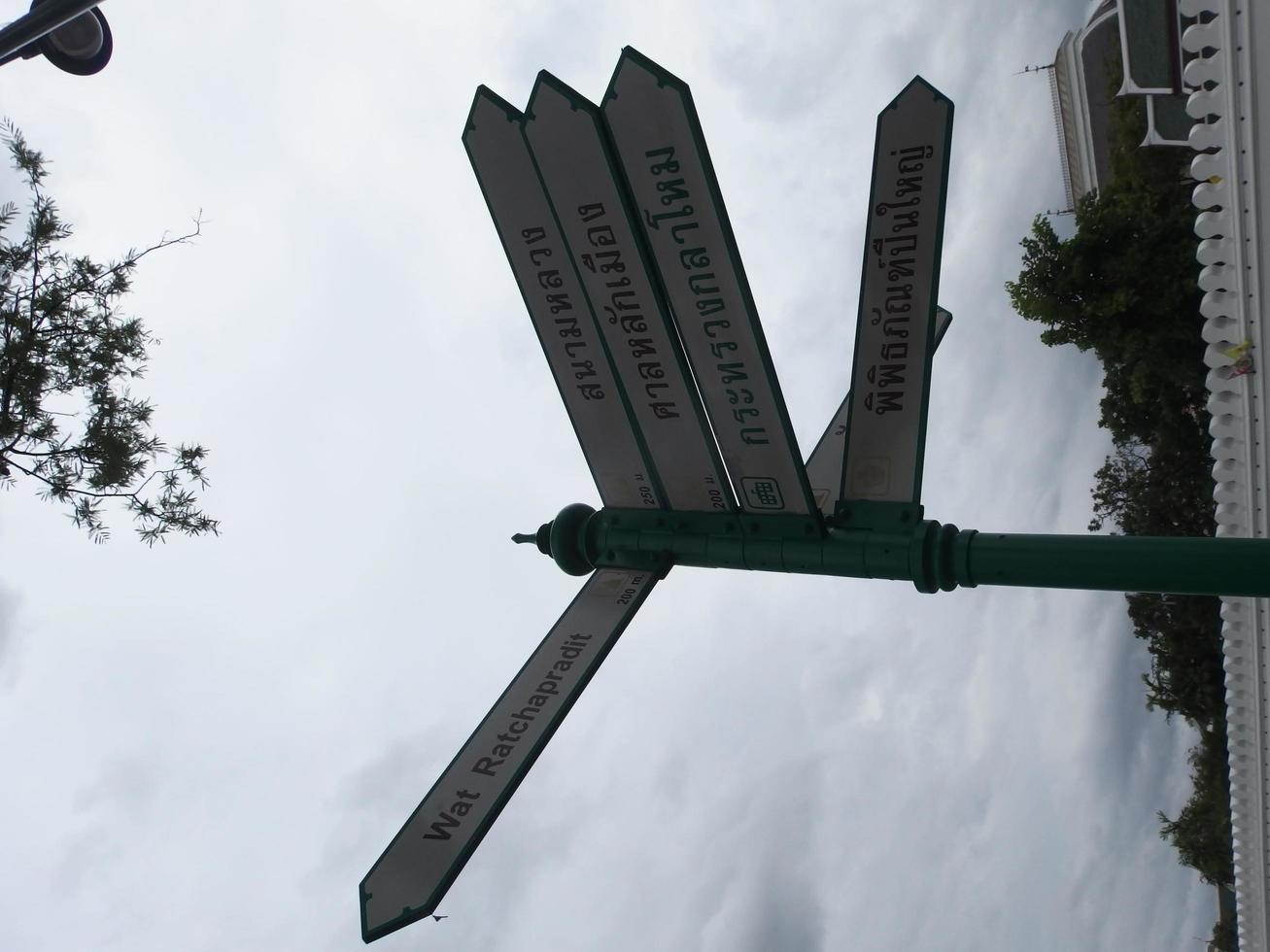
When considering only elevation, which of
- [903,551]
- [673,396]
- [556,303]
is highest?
[556,303]

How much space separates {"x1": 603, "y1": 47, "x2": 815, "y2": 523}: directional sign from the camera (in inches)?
186

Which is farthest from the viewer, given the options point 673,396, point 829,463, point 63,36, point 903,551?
point 829,463

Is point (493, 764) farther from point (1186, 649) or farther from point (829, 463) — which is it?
point (1186, 649)

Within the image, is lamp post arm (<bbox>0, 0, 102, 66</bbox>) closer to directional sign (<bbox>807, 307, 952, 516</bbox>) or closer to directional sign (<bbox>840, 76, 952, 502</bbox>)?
directional sign (<bbox>840, 76, 952, 502</bbox>)

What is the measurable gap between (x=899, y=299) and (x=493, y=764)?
11.0ft

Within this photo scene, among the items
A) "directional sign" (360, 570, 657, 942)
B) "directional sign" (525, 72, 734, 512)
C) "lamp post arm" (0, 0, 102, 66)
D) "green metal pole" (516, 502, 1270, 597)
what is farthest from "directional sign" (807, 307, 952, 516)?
"lamp post arm" (0, 0, 102, 66)

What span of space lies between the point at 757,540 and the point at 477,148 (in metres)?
2.88

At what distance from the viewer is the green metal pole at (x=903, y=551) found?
384 centimetres

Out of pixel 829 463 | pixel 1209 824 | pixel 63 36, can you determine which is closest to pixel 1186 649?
pixel 1209 824

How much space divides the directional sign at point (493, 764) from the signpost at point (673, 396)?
0.01 metres

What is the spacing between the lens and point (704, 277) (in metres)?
5.01

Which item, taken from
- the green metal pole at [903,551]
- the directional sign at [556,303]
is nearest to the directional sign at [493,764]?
the green metal pole at [903,551]

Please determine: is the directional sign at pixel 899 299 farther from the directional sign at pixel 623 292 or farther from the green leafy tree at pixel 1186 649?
the green leafy tree at pixel 1186 649

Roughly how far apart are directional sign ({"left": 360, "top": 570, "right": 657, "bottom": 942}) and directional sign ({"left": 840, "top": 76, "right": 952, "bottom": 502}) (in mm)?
1633
